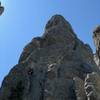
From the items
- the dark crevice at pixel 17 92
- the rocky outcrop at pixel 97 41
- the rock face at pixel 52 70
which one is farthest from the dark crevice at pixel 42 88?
the rocky outcrop at pixel 97 41

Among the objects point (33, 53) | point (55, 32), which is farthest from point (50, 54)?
point (55, 32)

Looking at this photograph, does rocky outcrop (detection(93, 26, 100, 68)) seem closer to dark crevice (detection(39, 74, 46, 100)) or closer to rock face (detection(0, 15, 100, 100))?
rock face (detection(0, 15, 100, 100))

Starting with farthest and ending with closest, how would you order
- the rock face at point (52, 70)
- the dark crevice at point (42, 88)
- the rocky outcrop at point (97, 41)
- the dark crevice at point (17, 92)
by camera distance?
the rocky outcrop at point (97, 41) < the dark crevice at point (17, 92) < the dark crevice at point (42, 88) < the rock face at point (52, 70)

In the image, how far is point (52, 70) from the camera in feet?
194

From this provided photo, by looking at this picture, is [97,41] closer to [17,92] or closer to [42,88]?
[17,92]

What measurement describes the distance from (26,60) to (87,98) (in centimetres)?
2122

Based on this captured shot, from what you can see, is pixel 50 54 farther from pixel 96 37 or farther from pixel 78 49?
pixel 96 37

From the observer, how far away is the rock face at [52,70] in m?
55.3

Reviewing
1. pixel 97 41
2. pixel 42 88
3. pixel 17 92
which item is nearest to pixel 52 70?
pixel 42 88

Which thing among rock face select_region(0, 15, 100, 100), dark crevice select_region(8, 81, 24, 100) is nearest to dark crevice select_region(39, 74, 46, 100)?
rock face select_region(0, 15, 100, 100)

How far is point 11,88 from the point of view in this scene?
63.4 m

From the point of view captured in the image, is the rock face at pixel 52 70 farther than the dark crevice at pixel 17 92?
No

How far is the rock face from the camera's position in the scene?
55256mm

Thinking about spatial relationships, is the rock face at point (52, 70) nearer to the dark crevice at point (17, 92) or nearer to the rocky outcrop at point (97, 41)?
the dark crevice at point (17, 92)
